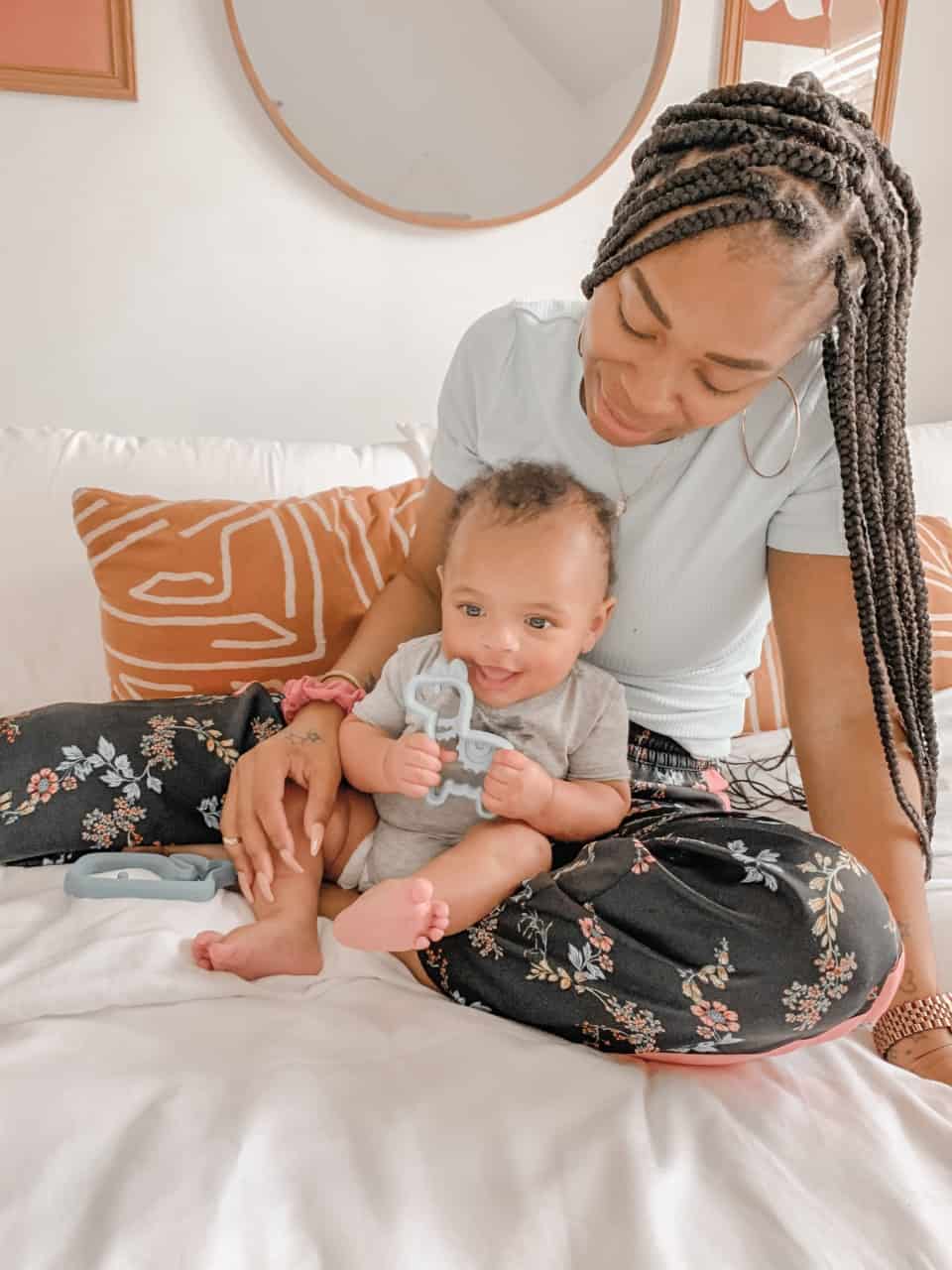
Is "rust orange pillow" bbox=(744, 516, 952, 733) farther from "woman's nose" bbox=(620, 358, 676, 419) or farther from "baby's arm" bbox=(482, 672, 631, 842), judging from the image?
"woman's nose" bbox=(620, 358, 676, 419)

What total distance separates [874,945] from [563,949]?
0.85 feet

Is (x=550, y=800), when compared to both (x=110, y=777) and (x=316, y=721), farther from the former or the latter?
(x=110, y=777)

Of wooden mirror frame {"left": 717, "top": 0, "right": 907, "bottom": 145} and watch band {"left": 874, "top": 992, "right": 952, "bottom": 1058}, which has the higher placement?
wooden mirror frame {"left": 717, "top": 0, "right": 907, "bottom": 145}

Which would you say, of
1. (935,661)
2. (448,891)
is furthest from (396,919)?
(935,661)

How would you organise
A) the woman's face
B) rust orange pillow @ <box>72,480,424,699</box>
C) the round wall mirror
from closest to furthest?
1. the woman's face
2. rust orange pillow @ <box>72,480,424,699</box>
3. the round wall mirror

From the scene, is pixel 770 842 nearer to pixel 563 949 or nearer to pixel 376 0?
pixel 563 949

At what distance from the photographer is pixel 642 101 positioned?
1802mm

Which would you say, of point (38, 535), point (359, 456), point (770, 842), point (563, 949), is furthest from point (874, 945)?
point (38, 535)

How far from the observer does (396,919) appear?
2.74 ft

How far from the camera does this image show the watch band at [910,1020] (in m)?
0.87

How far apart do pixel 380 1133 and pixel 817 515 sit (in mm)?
738

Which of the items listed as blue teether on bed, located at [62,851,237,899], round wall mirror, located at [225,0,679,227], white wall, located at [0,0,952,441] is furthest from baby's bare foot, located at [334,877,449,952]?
round wall mirror, located at [225,0,679,227]

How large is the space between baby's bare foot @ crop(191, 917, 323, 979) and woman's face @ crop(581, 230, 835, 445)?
590 millimetres

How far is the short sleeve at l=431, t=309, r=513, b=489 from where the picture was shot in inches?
45.6
